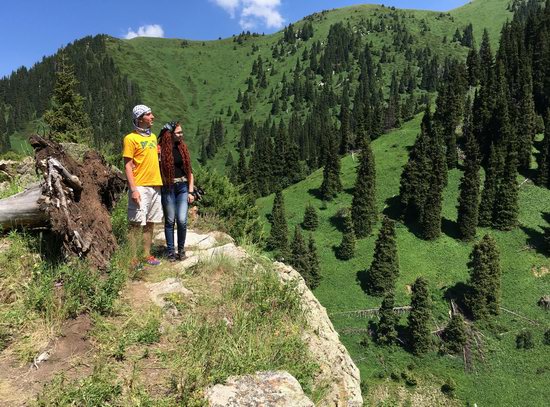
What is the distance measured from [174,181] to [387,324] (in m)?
57.6

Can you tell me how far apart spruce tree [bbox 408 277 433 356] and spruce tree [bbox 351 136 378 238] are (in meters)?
22.5

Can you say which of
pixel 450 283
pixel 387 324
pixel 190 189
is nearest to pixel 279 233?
pixel 387 324

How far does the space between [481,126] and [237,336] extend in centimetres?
10352

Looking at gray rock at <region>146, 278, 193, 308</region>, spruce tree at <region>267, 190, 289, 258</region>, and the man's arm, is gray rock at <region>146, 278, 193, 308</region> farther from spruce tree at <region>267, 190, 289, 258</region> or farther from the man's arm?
spruce tree at <region>267, 190, 289, 258</region>

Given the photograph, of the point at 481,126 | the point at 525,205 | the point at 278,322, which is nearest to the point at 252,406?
the point at 278,322

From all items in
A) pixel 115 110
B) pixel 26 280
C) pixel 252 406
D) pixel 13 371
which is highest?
pixel 115 110

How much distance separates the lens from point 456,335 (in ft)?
193

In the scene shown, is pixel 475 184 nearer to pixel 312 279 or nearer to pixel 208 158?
pixel 312 279

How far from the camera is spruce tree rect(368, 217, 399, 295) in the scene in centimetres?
6694

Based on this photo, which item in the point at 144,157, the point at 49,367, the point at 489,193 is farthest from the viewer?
the point at 489,193

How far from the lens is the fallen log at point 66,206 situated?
595cm

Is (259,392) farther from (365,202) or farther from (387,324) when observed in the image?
(365,202)

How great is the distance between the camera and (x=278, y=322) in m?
5.84

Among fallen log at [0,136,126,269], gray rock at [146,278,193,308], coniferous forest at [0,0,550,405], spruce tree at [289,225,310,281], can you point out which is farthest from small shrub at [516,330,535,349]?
fallen log at [0,136,126,269]
